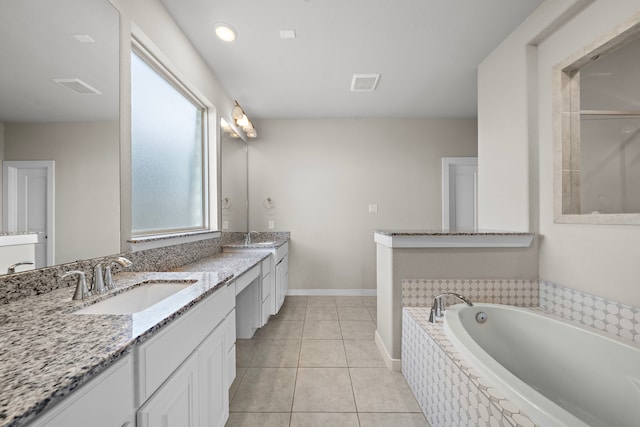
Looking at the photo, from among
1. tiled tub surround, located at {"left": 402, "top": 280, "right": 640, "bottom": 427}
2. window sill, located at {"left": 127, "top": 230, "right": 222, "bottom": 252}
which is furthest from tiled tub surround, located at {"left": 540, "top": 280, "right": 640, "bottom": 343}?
window sill, located at {"left": 127, "top": 230, "right": 222, "bottom": 252}

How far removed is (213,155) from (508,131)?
2620mm

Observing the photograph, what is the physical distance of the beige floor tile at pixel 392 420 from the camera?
1548 mm

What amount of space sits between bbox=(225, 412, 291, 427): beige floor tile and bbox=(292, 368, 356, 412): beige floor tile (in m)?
0.10

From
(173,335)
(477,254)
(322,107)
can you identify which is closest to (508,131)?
(477,254)

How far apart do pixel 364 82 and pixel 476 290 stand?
7.32ft

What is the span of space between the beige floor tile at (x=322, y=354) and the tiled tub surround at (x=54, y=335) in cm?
118

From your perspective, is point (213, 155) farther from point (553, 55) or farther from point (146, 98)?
point (553, 55)

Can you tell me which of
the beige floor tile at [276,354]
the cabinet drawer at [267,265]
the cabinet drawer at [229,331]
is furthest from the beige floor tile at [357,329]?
the cabinet drawer at [229,331]

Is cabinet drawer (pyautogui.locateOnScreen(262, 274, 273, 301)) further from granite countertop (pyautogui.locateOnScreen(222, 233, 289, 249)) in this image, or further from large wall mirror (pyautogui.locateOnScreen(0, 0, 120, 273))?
large wall mirror (pyautogui.locateOnScreen(0, 0, 120, 273))

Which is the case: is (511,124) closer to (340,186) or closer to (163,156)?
(340,186)

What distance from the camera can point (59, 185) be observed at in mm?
1185

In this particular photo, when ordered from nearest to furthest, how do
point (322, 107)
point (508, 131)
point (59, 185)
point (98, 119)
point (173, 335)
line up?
point (173, 335), point (59, 185), point (98, 119), point (508, 131), point (322, 107)

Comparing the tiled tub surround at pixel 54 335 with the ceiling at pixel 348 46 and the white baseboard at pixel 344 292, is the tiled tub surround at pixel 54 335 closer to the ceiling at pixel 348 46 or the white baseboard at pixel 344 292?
the ceiling at pixel 348 46

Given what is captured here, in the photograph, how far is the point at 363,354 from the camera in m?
2.32
